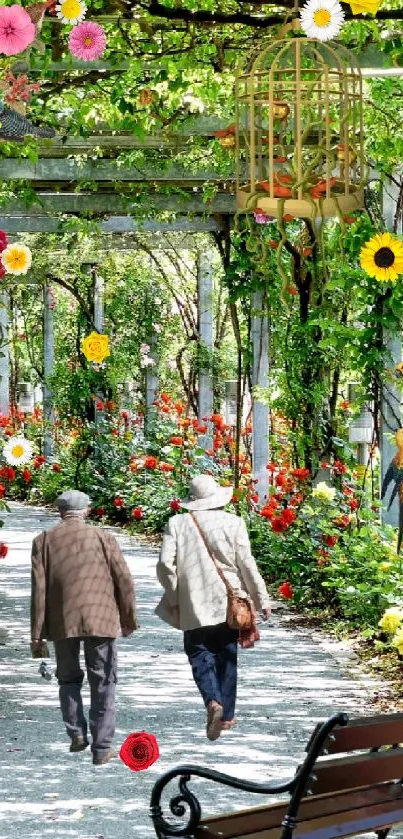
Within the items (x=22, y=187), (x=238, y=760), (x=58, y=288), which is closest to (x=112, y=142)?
(x=22, y=187)

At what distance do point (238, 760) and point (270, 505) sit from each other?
3.66 m

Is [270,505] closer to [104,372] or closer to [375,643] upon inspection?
[375,643]

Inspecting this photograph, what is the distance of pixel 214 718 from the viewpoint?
240 inches

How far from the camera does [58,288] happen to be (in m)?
17.0

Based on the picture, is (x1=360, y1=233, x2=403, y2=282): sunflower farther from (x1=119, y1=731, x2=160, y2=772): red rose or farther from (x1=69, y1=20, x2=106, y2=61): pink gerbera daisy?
(x1=119, y1=731, x2=160, y2=772): red rose

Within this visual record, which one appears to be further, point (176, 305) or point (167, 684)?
point (176, 305)

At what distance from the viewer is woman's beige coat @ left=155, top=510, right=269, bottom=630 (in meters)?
5.72

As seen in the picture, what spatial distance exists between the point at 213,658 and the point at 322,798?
1.88 metres

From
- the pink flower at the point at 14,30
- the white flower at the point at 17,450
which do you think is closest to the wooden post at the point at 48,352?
the white flower at the point at 17,450

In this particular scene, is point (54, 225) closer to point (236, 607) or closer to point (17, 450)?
point (17, 450)

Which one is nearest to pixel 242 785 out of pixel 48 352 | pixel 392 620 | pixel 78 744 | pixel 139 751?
pixel 139 751

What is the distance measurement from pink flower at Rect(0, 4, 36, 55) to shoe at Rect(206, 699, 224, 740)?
2873 mm

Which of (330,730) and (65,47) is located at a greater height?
(65,47)

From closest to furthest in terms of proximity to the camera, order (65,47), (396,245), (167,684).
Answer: (396,245) < (65,47) < (167,684)
